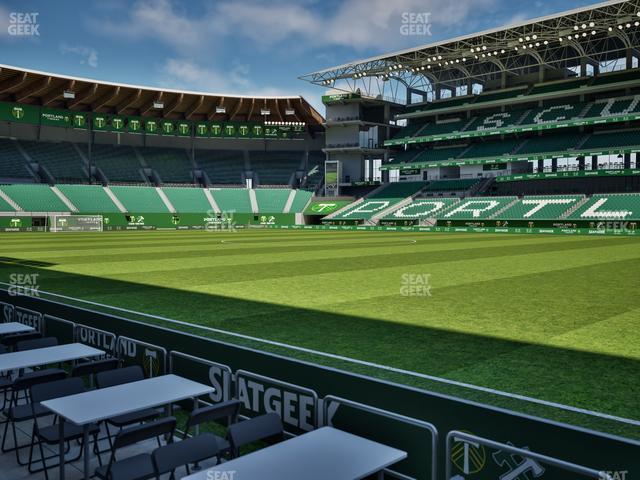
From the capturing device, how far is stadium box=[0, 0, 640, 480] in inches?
181

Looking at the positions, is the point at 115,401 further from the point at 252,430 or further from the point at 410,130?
the point at 410,130

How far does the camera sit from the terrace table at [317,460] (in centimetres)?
388

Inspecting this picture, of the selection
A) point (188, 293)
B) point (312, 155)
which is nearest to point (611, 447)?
point (188, 293)

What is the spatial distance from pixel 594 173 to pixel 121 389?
49.5 metres

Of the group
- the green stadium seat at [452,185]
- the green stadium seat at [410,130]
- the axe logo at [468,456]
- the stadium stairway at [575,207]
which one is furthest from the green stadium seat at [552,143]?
the axe logo at [468,456]

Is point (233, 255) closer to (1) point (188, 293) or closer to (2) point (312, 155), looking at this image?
(1) point (188, 293)

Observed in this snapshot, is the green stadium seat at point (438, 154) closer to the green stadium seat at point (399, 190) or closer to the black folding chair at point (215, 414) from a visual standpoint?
the green stadium seat at point (399, 190)

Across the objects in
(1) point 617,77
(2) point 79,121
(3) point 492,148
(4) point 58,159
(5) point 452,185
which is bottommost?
(5) point 452,185

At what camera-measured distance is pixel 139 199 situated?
59.5 m

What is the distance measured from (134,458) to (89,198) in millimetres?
56408

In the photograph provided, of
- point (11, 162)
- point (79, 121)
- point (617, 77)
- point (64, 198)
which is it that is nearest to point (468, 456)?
point (617, 77)

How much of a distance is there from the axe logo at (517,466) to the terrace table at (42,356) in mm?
5158

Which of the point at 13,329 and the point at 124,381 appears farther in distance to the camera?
the point at 13,329

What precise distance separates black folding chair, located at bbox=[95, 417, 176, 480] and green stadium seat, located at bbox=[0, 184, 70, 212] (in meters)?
52.5
